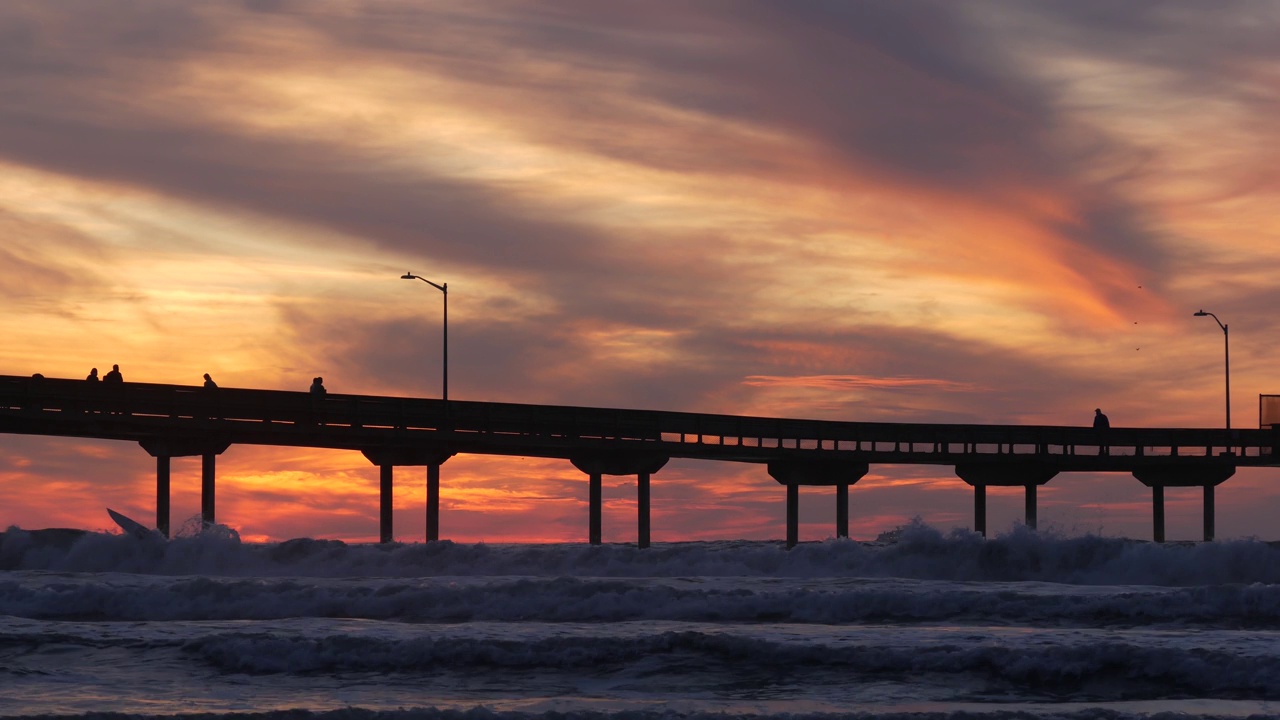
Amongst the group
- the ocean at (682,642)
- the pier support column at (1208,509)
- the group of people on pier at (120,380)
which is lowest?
the ocean at (682,642)

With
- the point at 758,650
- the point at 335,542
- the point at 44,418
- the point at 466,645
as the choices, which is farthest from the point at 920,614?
the point at 44,418

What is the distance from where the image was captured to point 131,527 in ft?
155

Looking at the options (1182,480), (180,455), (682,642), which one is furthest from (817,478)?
(682,642)

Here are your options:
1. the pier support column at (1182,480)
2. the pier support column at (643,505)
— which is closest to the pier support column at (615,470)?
the pier support column at (643,505)

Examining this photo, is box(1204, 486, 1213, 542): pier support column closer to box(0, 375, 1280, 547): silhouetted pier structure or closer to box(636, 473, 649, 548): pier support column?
box(0, 375, 1280, 547): silhouetted pier structure

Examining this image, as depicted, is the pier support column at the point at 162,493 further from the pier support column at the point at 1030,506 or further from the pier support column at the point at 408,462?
the pier support column at the point at 1030,506

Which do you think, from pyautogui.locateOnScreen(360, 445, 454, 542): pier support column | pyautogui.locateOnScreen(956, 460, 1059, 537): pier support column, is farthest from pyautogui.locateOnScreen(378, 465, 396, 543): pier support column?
pyautogui.locateOnScreen(956, 460, 1059, 537): pier support column

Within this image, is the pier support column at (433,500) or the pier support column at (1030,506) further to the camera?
the pier support column at (1030,506)

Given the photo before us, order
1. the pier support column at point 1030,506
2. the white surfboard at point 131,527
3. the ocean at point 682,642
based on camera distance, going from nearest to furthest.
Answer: the ocean at point 682,642
the white surfboard at point 131,527
the pier support column at point 1030,506

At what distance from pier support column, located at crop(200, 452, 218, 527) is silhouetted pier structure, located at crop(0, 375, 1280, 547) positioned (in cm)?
4

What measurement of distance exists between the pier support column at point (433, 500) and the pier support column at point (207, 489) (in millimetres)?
6761

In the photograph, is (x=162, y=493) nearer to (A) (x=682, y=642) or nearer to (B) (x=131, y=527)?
(B) (x=131, y=527)

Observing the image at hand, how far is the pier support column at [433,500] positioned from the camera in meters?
48.6

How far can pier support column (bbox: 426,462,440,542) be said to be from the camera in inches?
1912
